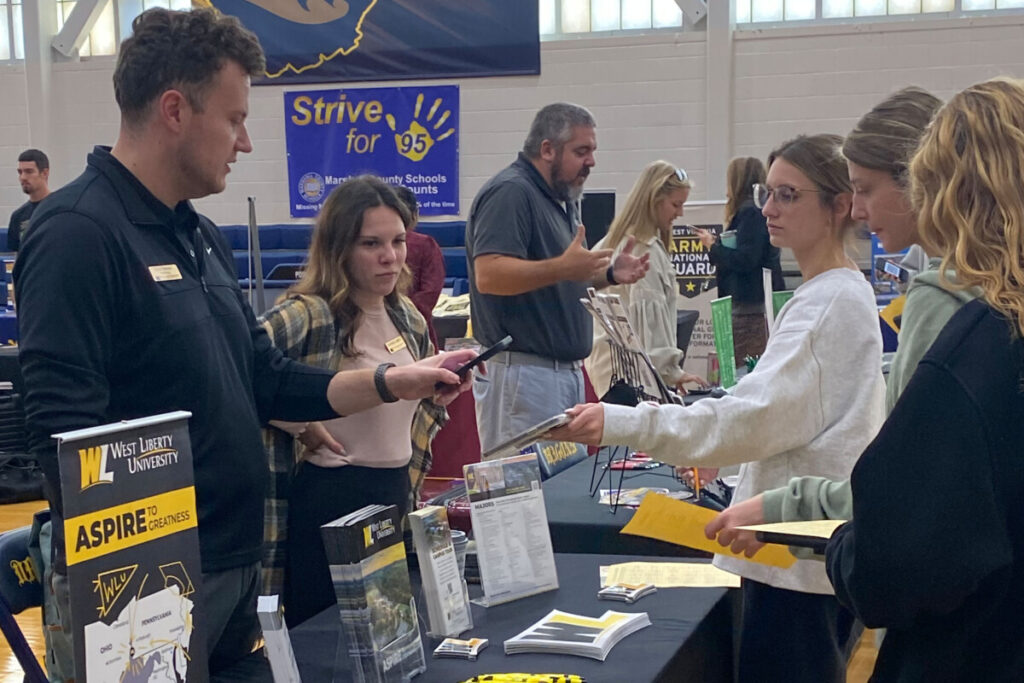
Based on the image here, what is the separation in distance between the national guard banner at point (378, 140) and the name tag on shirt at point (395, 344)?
21.5 feet

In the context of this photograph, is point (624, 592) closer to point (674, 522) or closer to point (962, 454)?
point (674, 522)

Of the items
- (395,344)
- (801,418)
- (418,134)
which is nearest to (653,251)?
(395,344)

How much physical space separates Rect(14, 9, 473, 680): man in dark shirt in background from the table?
0.12 meters

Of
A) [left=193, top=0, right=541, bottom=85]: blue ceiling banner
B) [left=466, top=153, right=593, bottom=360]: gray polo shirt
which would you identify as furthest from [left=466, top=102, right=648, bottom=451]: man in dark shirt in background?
[left=193, top=0, right=541, bottom=85]: blue ceiling banner

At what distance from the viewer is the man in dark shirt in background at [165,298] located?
1360mm

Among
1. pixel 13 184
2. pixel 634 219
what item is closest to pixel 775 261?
pixel 634 219

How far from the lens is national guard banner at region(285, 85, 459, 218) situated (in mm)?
8766

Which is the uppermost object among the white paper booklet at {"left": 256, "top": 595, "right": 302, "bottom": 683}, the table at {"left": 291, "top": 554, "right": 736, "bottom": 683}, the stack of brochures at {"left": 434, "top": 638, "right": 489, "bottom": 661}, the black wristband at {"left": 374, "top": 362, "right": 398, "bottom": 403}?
the black wristband at {"left": 374, "top": 362, "right": 398, "bottom": 403}

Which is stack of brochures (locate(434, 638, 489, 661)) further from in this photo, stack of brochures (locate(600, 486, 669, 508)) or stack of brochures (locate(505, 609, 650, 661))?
stack of brochures (locate(600, 486, 669, 508))

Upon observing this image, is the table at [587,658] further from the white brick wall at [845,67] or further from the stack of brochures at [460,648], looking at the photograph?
the white brick wall at [845,67]

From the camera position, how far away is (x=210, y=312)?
1606 mm

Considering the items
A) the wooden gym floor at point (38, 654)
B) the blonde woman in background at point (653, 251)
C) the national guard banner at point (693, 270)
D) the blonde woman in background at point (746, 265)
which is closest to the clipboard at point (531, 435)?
the wooden gym floor at point (38, 654)

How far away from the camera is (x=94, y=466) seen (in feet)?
3.12

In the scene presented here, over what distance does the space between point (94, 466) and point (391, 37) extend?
8.10m
